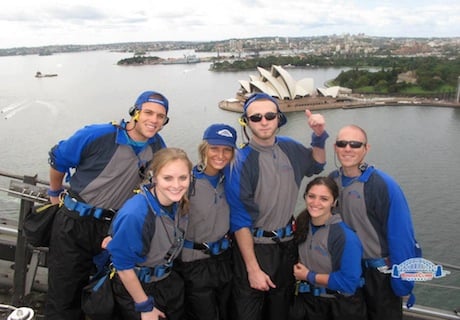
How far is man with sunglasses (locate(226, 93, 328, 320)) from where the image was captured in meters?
1.77

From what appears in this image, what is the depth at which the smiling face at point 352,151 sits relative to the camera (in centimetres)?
182

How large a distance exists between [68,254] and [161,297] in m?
0.51

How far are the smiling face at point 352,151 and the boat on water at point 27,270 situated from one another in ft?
2.01

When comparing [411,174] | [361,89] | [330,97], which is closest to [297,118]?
[330,97]

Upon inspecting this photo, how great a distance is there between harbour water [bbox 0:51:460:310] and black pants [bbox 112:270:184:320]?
683 centimetres

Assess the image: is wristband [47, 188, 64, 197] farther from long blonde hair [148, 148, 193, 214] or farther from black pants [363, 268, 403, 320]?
black pants [363, 268, 403, 320]

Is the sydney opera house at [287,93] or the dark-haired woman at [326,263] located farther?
the sydney opera house at [287,93]

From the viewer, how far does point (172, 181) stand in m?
1.53

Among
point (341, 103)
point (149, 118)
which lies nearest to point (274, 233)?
point (149, 118)

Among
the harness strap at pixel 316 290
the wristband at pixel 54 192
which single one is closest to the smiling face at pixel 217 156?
the harness strap at pixel 316 290

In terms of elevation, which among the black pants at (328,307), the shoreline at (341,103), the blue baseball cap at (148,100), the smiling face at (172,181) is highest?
the blue baseball cap at (148,100)

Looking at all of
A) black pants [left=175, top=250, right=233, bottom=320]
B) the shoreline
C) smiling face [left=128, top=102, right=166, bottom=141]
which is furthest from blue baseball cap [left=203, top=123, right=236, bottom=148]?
the shoreline

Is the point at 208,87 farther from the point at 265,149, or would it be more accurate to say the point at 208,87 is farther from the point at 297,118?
the point at 265,149

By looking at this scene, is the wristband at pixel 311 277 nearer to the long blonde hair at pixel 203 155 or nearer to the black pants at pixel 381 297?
the black pants at pixel 381 297
